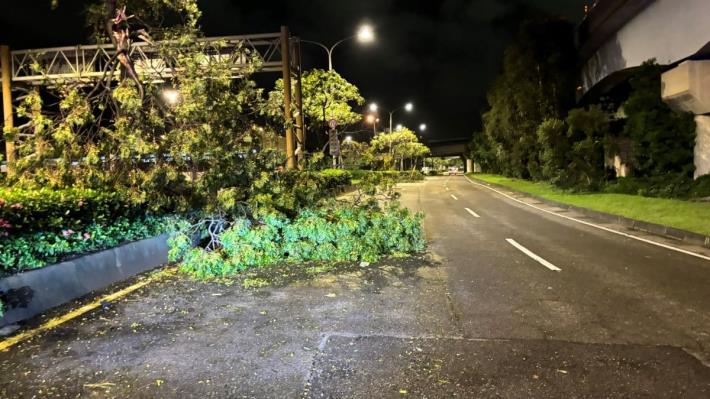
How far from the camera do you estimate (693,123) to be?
20.6m

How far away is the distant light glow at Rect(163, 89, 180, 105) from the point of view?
9.44m

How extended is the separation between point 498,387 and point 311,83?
96.5ft

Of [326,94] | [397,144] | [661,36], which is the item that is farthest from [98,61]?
[397,144]

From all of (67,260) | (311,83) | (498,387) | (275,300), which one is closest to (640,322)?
(498,387)

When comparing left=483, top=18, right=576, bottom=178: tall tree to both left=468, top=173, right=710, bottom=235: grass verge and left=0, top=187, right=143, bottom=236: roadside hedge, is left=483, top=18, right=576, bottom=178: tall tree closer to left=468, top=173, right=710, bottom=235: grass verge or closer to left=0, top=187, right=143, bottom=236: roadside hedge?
left=468, top=173, right=710, bottom=235: grass verge

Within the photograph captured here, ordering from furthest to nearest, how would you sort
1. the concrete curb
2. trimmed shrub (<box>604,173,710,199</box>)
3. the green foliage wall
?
the green foliage wall → trimmed shrub (<box>604,173,710,199</box>) → the concrete curb

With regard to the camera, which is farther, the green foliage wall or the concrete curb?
the green foliage wall

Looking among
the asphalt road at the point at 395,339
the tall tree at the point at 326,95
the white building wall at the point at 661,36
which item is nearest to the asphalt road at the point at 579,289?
the asphalt road at the point at 395,339

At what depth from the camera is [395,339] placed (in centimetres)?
488

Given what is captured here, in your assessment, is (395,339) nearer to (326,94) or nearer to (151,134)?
(151,134)

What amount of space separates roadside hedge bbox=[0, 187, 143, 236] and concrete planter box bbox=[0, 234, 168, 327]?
505 millimetres

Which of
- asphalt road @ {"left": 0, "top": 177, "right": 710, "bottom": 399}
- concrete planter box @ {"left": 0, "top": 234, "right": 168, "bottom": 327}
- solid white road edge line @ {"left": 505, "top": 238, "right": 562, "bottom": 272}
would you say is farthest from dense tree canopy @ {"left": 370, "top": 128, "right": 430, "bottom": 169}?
asphalt road @ {"left": 0, "top": 177, "right": 710, "bottom": 399}

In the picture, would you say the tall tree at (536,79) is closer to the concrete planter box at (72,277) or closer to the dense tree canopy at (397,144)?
the dense tree canopy at (397,144)

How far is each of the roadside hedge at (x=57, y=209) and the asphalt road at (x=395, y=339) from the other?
3.76ft
